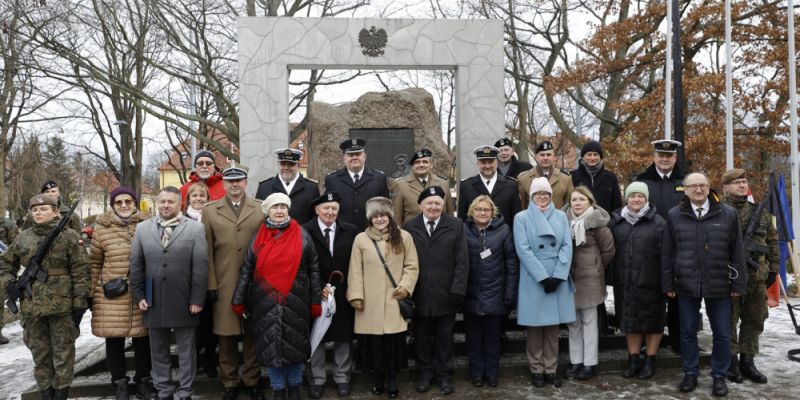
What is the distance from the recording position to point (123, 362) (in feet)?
15.5

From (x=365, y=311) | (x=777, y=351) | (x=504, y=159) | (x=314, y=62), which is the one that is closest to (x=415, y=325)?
(x=365, y=311)

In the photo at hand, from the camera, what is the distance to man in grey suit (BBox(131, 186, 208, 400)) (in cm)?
436

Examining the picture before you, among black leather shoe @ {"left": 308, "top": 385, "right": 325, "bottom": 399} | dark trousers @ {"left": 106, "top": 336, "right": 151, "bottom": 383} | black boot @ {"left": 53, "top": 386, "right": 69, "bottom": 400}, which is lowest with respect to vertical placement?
black leather shoe @ {"left": 308, "top": 385, "right": 325, "bottom": 399}

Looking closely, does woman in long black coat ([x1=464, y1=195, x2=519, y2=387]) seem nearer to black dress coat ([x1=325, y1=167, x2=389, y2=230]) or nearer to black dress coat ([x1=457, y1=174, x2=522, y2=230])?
black dress coat ([x1=457, y1=174, x2=522, y2=230])

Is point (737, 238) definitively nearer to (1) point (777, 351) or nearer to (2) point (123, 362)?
(1) point (777, 351)

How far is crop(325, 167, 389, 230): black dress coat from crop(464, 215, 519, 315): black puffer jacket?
3.87ft

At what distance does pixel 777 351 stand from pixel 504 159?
3480 mm

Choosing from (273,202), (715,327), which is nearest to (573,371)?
(715,327)

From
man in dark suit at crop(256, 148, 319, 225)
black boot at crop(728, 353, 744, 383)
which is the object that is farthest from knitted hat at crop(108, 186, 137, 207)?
black boot at crop(728, 353, 744, 383)

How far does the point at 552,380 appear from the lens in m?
4.89

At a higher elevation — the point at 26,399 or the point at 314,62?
the point at 314,62

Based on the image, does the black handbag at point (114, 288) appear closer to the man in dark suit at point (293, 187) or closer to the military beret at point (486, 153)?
the man in dark suit at point (293, 187)

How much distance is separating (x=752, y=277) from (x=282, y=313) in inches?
157

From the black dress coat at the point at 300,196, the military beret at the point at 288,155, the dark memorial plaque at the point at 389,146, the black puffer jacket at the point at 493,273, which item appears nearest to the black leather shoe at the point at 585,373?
the black puffer jacket at the point at 493,273
